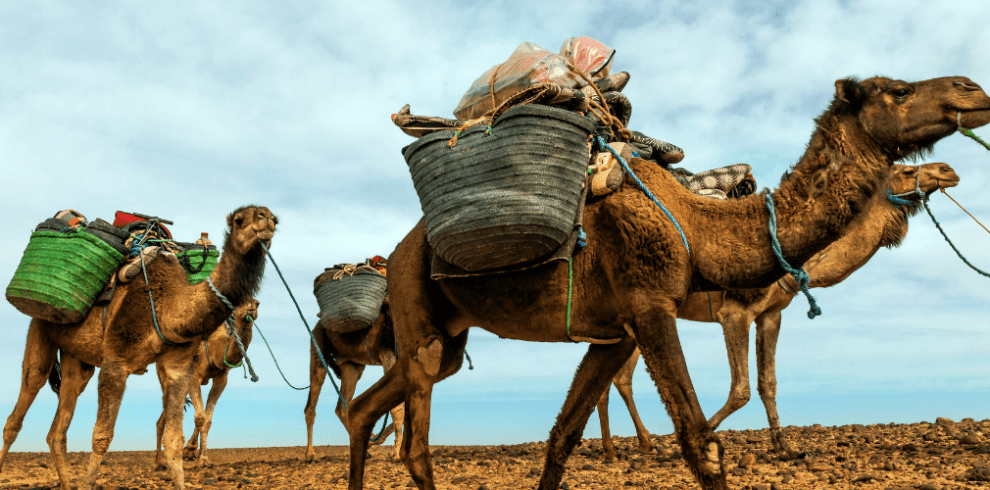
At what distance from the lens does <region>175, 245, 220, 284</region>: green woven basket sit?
8.66 metres

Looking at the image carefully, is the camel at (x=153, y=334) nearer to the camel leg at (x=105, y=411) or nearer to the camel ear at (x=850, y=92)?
the camel leg at (x=105, y=411)

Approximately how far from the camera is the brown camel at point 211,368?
12414 mm

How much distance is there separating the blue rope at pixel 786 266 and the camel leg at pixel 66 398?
829 centimetres

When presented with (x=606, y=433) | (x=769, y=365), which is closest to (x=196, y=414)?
(x=606, y=433)

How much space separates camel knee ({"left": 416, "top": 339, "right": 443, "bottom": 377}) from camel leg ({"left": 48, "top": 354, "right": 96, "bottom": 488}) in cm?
571

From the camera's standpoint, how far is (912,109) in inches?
166

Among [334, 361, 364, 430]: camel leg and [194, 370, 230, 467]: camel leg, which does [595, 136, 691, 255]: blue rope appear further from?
[194, 370, 230, 467]: camel leg

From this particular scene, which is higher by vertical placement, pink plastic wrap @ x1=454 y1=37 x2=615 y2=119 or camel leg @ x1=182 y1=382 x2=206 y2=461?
pink plastic wrap @ x1=454 y1=37 x2=615 y2=119

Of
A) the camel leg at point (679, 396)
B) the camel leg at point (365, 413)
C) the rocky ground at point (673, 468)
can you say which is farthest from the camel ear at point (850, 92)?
the camel leg at point (365, 413)

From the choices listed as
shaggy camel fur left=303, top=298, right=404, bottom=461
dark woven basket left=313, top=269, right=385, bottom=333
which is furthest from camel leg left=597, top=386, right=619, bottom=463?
dark woven basket left=313, top=269, right=385, bottom=333

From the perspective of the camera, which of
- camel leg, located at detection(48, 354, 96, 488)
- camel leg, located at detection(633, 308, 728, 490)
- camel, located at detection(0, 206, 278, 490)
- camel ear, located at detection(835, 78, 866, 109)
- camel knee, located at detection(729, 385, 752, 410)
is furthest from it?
camel knee, located at detection(729, 385, 752, 410)

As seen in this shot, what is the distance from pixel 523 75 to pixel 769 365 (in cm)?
567

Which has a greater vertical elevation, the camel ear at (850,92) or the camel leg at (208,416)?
the camel ear at (850,92)

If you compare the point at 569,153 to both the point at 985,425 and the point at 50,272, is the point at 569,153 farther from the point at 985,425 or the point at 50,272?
the point at 985,425
